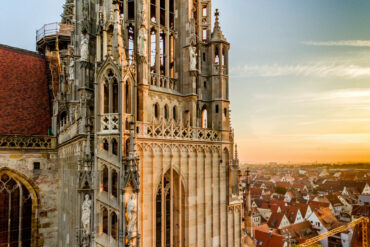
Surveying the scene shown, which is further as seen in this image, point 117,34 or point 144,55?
point 144,55

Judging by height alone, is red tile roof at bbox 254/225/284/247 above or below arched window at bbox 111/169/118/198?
below

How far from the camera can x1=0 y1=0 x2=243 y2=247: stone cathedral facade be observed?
11.8 metres

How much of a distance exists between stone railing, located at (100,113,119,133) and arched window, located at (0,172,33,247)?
9.77m

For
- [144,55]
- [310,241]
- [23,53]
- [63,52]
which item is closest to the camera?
[144,55]

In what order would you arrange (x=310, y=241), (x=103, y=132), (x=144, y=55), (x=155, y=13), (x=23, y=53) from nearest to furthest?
1. (x=103, y=132)
2. (x=144, y=55)
3. (x=155, y=13)
4. (x=23, y=53)
5. (x=310, y=241)

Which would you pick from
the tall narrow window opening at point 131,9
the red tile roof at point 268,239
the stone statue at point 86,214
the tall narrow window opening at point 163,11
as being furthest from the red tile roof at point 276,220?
the stone statue at point 86,214

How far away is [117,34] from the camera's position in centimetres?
1240

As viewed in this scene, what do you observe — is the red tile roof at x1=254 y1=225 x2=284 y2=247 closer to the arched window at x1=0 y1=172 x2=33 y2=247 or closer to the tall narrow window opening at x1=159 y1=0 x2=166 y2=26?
the arched window at x1=0 y1=172 x2=33 y2=247

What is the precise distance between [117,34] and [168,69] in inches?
200

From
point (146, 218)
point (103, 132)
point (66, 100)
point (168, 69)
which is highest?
point (168, 69)

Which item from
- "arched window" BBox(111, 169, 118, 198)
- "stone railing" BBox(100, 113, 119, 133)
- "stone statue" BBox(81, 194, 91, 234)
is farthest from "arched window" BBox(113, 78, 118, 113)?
"stone statue" BBox(81, 194, 91, 234)

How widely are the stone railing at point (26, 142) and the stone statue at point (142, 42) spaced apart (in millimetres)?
9190

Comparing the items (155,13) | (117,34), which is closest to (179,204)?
(117,34)

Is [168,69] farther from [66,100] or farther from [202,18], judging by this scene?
[66,100]
